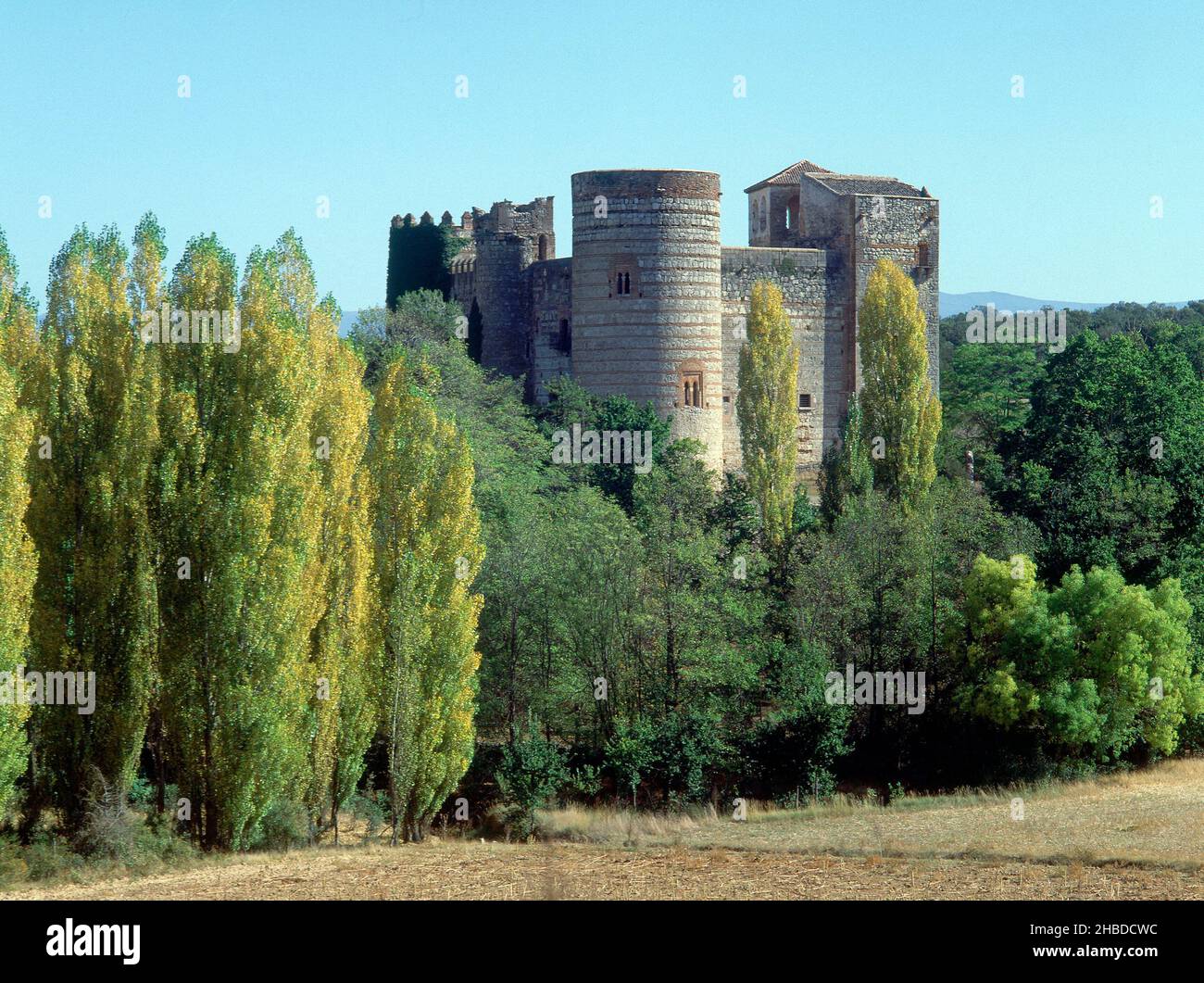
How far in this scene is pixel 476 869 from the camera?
61.2 feet

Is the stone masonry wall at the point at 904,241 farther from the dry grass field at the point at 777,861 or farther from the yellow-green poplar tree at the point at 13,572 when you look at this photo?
the yellow-green poplar tree at the point at 13,572

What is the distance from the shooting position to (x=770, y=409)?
37.4m

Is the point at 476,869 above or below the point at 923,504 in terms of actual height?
below

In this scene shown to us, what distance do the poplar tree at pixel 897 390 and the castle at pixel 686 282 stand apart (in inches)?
110

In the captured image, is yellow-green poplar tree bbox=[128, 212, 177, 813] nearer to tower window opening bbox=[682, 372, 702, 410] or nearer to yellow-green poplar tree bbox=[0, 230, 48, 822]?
yellow-green poplar tree bbox=[0, 230, 48, 822]

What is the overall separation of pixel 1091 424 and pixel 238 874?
87.8 feet

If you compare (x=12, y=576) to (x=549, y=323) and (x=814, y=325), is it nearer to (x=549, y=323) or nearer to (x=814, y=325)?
(x=549, y=323)

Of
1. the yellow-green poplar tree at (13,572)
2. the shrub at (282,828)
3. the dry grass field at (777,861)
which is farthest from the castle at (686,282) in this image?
the yellow-green poplar tree at (13,572)

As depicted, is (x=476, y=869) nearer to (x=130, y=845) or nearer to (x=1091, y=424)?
(x=130, y=845)

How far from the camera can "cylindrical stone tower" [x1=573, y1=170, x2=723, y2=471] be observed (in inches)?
1489

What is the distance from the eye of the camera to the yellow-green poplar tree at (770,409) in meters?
36.6

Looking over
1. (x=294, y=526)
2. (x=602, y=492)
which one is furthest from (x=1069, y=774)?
(x=294, y=526)

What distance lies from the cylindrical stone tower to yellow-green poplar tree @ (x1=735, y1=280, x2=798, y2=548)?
3.83ft

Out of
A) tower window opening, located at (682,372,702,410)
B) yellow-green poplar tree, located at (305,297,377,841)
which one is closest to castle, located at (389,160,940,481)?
tower window opening, located at (682,372,702,410)
